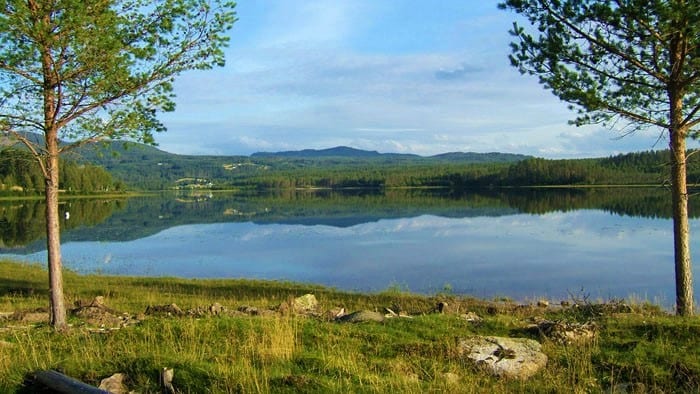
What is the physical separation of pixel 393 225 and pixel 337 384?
174 feet

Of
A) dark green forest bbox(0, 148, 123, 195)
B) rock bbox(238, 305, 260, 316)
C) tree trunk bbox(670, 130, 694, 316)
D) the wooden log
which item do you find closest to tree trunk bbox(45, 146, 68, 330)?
the wooden log

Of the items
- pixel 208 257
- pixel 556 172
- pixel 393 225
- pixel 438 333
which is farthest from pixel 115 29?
pixel 556 172

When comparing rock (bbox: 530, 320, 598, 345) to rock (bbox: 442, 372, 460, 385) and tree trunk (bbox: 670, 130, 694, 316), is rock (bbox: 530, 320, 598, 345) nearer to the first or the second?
rock (bbox: 442, 372, 460, 385)

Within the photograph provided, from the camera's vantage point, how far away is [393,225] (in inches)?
2357

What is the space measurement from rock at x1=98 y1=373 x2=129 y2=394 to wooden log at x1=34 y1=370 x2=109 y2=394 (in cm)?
43

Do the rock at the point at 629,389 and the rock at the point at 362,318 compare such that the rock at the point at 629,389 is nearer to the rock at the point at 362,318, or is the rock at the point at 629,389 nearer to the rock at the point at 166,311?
the rock at the point at 362,318

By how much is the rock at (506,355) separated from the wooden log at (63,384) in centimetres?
525

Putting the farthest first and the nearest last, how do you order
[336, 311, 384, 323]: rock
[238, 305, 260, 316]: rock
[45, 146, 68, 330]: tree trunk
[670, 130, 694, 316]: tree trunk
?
[238, 305, 260, 316]: rock, [670, 130, 694, 316]: tree trunk, [336, 311, 384, 323]: rock, [45, 146, 68, 330]: tree trunk

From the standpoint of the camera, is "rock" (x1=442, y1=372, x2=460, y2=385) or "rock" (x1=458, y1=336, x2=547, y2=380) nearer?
"rock" (x1=442, y1=372, x2=460, y2=385)

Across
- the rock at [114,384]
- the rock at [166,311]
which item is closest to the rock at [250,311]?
the rock at [166,311]

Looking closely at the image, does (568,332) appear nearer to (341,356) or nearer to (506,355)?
(506,355)

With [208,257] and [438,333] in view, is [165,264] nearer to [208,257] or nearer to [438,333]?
[208,257]

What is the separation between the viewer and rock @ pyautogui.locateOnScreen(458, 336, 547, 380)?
796cm

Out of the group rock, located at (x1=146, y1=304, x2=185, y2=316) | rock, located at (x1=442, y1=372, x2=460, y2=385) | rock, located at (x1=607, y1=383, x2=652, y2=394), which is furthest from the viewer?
rock, located at (x1=146, y1=304, x2=185, y2=316)
